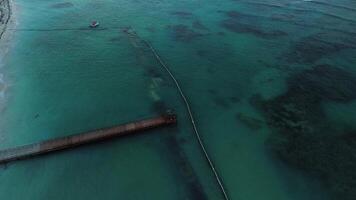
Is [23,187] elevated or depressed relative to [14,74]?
depressed

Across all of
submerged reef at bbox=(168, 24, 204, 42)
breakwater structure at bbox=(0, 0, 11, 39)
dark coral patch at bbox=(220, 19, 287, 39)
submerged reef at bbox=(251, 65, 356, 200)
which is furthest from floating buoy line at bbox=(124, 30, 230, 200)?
breakwater structure at bbox=(0, 0, 11, 39)

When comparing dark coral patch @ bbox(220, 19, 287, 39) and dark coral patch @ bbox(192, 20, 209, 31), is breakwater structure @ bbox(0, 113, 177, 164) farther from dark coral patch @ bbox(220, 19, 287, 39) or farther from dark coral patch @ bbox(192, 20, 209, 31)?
dark coral patch @ bbox(220, 19, 287, 39)

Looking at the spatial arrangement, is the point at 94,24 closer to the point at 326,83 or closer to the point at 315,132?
the point at 326,83

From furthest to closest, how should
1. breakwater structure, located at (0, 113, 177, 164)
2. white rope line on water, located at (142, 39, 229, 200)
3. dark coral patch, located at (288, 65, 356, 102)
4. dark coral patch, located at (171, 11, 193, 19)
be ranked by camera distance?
Answer: dark coral patch, located at (171, 11, 193, 19) → dark coral patch, located at (288, 65, 356, 102) → breakwater structure, located at (0, 113, 177, 164) → white rope line on water, located at (142, 39, 229, 200)

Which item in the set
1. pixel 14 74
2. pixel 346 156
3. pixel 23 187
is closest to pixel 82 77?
pixel 14 74

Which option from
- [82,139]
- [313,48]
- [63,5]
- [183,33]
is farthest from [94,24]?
[313,48]

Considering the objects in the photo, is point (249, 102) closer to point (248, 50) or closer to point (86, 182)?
point (248, 50)
